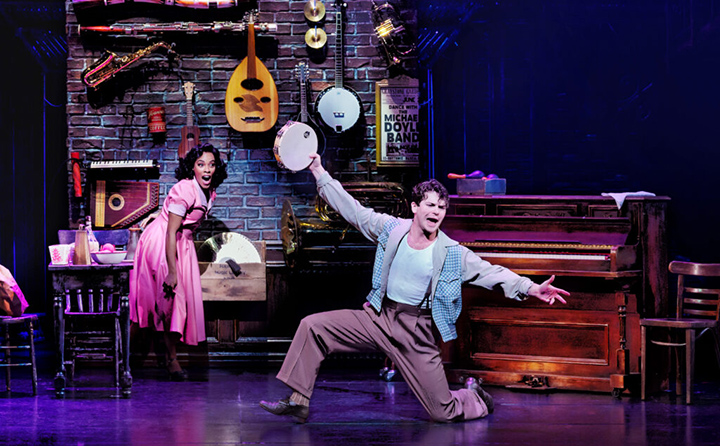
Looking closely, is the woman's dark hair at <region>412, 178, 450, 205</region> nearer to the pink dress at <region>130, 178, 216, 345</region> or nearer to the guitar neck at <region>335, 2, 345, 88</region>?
the pink dress at <region>130, 178, 216, 345</region>

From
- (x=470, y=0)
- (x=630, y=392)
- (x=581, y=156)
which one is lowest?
(x=630, y=392)

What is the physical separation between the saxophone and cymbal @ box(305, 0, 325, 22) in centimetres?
119

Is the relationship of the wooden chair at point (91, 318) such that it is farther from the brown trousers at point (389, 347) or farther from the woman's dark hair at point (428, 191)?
the woman's dark hair at point (428, 191)

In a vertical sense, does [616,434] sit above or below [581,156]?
below

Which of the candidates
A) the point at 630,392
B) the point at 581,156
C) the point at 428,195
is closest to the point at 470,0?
the point at 581,156

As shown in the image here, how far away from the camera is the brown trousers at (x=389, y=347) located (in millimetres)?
4523

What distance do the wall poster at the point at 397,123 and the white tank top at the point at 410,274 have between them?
2.03 metres

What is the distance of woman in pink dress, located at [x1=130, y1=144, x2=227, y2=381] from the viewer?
5883 millimetres

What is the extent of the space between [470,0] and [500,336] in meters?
2.82

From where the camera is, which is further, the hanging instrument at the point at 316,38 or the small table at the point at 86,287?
the hanging instrument at the point at 316,38

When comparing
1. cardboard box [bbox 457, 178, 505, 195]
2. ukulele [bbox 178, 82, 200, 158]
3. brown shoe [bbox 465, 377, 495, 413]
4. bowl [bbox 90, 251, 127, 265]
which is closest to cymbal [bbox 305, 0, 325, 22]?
ukulele [bbox 178, 82, 200, 158]

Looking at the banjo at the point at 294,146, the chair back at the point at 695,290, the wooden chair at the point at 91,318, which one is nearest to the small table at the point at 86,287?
the wooden chair at the point at 91,318

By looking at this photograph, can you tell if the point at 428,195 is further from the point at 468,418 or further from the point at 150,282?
the point at 150,282

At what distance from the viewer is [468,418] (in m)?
4.64
